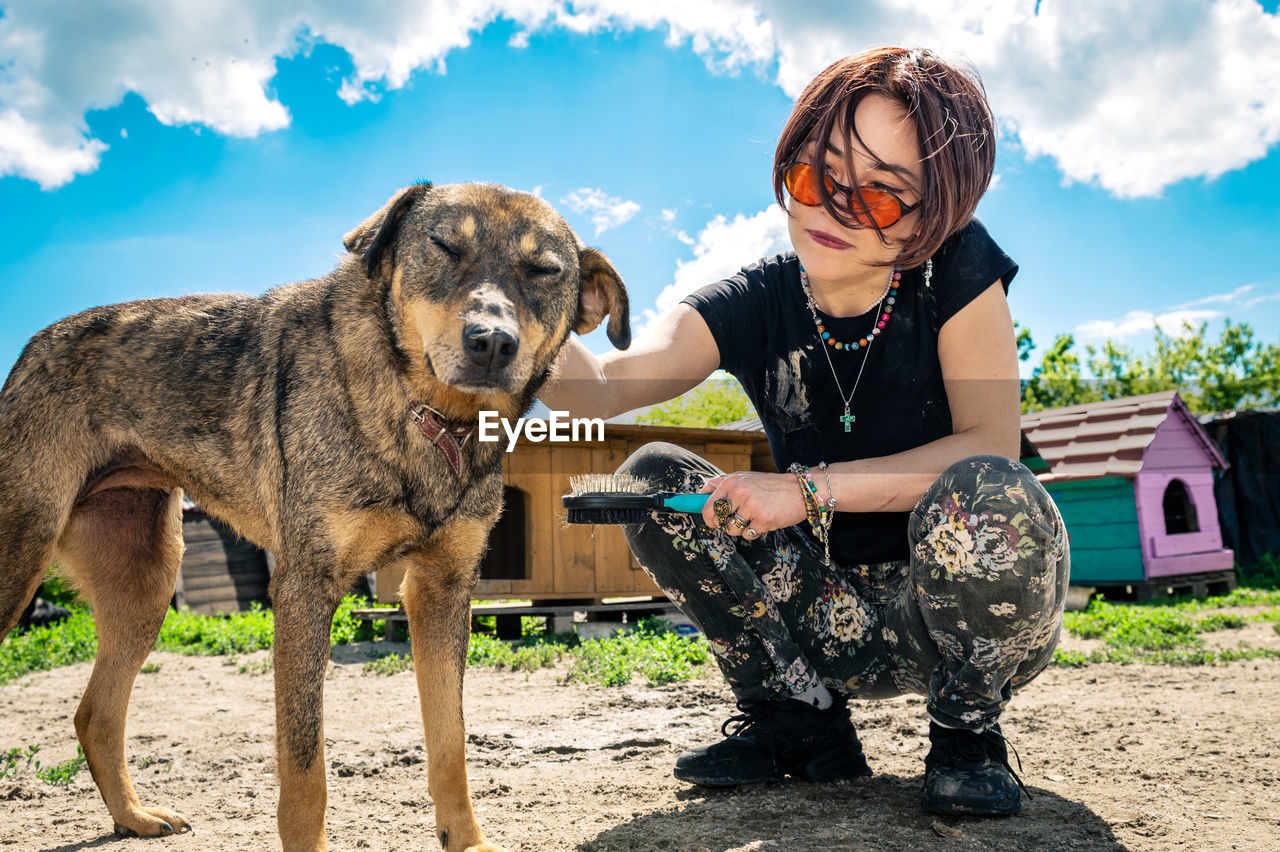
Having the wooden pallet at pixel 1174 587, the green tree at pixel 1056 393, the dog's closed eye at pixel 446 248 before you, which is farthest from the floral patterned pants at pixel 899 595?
the green tree at pixel 1056 393

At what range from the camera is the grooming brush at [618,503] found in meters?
2.63

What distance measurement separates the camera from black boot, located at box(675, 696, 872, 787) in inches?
113

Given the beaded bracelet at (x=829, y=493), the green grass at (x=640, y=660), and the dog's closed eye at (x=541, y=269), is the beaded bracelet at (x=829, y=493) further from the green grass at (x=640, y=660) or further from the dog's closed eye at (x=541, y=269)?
the green grass at (x=640, y=660)

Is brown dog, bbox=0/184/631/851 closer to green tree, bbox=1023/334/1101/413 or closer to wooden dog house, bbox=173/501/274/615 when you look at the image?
wooden dog house, bbox=173/501/274/615

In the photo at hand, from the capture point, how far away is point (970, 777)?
2.45 m

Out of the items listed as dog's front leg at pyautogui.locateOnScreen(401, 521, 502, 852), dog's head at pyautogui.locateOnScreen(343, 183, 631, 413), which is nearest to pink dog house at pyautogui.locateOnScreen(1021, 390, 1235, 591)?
dog's head at pyautogui.locateOnScreen(343, 183, 631, 413)

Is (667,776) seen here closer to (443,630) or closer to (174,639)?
(443,630)

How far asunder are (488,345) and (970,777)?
73.4 inches

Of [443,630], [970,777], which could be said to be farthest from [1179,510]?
[443,630]

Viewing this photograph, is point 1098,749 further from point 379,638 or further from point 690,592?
point 379,638

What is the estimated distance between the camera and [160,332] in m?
2.97

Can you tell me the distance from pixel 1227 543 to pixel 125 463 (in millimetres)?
15566

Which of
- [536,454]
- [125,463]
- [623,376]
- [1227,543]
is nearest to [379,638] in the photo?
[536,454]

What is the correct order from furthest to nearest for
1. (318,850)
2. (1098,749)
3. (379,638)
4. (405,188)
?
(379,638) < (1098,749) < (405,188) < (318,850)
